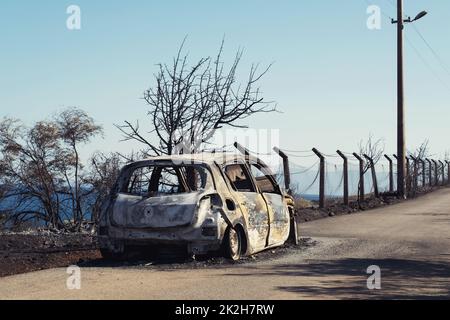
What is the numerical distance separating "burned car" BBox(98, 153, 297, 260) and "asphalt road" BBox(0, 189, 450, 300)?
1.37 ft

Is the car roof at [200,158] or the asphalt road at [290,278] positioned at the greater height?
the car roof at [200,158]

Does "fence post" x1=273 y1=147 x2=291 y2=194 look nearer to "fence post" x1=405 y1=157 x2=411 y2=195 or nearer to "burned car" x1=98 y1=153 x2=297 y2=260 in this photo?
"burned car" x1=98 y1=153 x2=297 y2=260

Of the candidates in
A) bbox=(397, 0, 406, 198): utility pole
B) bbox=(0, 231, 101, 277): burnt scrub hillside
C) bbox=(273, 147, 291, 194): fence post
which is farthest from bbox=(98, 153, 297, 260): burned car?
bbox=(397, 0, 406, 198): utility pole

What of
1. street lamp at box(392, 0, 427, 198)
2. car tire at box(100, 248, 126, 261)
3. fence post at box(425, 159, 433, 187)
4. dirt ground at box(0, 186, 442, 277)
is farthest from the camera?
fence post at box(425, 159, 433, 187)

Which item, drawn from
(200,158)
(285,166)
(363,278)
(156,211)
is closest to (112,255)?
(156,211)

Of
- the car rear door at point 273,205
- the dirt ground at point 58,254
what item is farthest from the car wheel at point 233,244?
the car rear door at point 273,205

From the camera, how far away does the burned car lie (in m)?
9.14

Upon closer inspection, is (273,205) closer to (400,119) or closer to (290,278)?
(290,278)

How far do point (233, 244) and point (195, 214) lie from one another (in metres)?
0.90

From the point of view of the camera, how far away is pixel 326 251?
11.3 meters

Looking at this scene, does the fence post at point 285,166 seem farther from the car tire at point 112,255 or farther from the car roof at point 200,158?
the car tire at point 112,255

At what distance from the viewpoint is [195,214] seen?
9.07 metres

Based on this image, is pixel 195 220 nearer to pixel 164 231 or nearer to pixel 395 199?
pixel 164 231

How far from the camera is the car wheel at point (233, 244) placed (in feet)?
31.1
